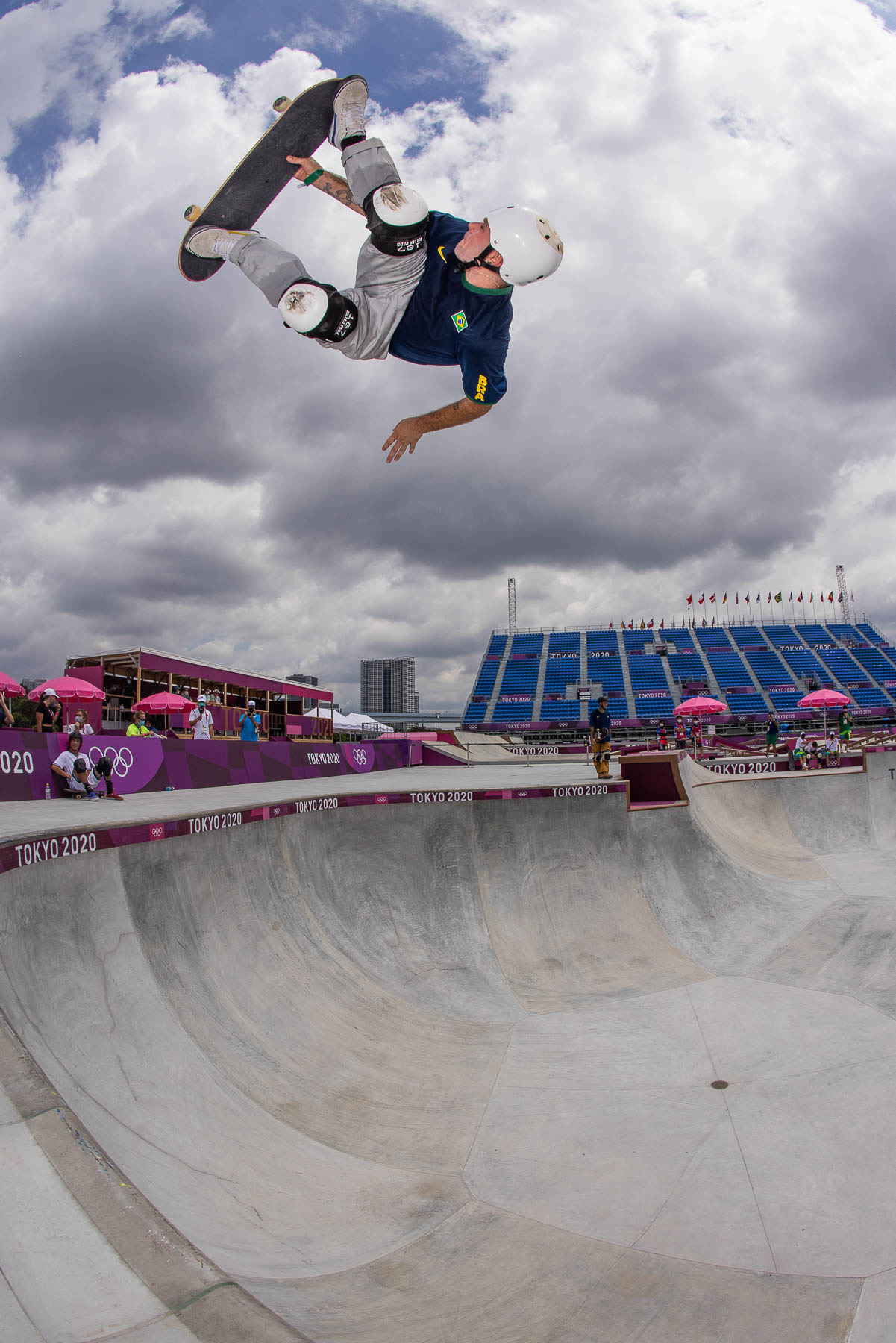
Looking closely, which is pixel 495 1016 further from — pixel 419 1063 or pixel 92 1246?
pixel 92 1246

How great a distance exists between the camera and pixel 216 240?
4871 mm

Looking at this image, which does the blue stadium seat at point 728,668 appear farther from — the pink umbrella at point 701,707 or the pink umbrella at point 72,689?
the pink umbrella at point 72,689

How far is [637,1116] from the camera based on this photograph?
491 cm

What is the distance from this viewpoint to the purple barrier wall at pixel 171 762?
983cm

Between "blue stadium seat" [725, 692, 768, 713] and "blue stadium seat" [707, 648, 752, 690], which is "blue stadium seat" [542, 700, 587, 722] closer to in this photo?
"blue stadium seat" [725, 692, 768, 713]

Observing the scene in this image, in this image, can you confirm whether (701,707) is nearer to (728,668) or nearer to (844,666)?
(728,668)

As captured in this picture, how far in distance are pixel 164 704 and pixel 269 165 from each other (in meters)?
14.9

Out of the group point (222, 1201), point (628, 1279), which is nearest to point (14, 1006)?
point (222, 1201)

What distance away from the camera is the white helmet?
163 inches

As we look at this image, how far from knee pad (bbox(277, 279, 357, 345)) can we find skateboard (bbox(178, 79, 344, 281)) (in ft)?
3.49

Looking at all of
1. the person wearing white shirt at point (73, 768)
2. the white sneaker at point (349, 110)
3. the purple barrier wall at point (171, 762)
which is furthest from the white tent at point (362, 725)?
the white sneaker at point (349, 110)

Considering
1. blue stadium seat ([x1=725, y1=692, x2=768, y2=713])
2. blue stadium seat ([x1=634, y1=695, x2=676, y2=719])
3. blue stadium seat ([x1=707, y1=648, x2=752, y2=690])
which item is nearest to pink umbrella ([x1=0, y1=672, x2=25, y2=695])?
blue stadium seat ([x1=634, y1=695, x2=676, y2=719])

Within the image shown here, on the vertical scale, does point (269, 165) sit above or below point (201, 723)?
above


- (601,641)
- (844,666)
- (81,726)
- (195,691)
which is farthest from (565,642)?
(81,726)
